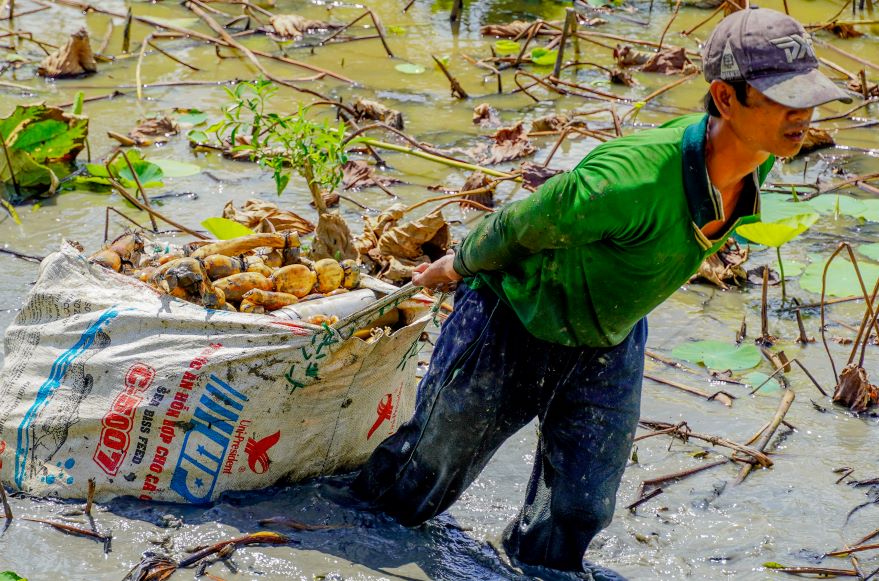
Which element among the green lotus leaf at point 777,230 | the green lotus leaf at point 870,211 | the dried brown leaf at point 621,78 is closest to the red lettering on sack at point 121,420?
the green lotus leaf at point 777,230

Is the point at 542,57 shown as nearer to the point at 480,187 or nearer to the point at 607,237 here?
the point at 480,187

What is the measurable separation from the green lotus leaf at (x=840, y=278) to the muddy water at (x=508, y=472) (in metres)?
0.13

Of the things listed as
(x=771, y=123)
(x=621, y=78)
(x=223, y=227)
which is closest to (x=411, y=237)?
(x=223, y=227)

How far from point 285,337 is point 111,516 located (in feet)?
2.17

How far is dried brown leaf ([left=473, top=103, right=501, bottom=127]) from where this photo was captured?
6.14 m

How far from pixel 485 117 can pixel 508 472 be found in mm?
3376

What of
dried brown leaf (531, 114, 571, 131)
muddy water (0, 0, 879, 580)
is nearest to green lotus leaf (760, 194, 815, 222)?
muddy water (0, 0, 879, 580)

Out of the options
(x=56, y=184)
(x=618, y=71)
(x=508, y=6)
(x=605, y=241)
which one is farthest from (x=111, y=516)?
(x=508, y=6)

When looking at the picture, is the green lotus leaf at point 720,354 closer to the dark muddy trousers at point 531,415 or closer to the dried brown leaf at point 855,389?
the dried brown leaf at point 855,389

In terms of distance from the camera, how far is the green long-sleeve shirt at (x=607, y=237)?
2.10 m

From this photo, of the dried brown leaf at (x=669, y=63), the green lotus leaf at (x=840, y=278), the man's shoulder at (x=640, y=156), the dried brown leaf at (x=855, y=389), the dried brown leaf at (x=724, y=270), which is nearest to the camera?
the man's shoulder at (x=640, y=156)

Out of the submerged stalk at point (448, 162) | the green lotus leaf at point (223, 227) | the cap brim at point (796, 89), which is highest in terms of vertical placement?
the cap brim at point (796, 89)

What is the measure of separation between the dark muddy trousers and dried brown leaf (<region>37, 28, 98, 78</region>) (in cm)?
481

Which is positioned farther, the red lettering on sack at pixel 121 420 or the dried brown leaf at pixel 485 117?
the dried brown leaf at pixel 485 117
